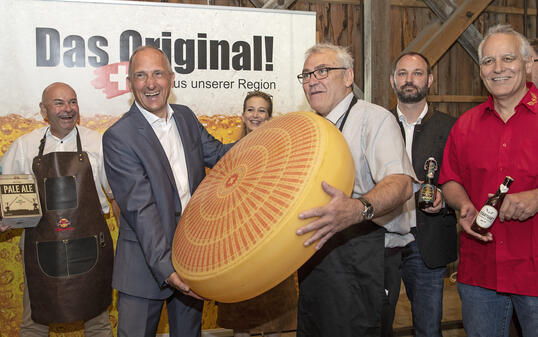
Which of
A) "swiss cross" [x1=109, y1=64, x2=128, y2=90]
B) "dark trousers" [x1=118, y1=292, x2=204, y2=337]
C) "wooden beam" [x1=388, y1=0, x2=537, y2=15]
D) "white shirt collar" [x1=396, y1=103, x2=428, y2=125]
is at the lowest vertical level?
"dark trousers" [x1=118, y1=292, x2=204, y2=337]

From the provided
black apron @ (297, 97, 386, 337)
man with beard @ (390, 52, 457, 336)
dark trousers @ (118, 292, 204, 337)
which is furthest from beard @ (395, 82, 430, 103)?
dark trousers @ (118, 292, 204, 337)

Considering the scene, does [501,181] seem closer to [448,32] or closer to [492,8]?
[448,32]

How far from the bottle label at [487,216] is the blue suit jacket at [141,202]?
1233 mm

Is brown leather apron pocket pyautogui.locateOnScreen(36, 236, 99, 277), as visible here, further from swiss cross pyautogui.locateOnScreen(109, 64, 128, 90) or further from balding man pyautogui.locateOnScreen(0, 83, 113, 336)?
swiss cross pyautogui.locateOnScreen(109, 64, 128, 90)

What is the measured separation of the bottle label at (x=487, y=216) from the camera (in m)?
1.85

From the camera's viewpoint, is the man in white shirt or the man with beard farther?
the man with beard

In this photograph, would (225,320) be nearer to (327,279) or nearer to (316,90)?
(327,279)

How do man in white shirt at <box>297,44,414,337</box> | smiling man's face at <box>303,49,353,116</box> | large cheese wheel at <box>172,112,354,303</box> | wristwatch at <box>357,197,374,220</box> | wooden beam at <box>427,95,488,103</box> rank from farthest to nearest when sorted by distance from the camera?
wooden beam at <box>427,95,488,103</box>, smiling man's face at <box>303,49,353,116</box>, man in white shirt at <box>297,44,414,337</box>, wristwatch at <box>357,197,374,220</box>, large cheese wheel at <box>172,112,354,303</box>

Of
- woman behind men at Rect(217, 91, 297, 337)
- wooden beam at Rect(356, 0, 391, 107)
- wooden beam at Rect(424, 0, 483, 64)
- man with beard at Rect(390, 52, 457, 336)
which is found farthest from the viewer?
wooden beam at Rect(424, 0, 483, 64)

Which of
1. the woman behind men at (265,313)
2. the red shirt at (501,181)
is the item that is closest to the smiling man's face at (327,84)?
the red shirt at (501,181)

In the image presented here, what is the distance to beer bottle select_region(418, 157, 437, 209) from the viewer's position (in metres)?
2.39

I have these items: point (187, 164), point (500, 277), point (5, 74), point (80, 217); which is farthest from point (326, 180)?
point (5, 74)

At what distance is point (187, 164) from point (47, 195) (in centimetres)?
132

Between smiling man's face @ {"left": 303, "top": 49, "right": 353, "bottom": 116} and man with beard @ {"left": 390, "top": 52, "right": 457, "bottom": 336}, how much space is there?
911mm
